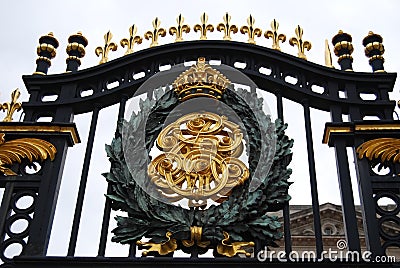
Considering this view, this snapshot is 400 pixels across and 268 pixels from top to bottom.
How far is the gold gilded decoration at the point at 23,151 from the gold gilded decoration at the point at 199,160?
1.19 metres

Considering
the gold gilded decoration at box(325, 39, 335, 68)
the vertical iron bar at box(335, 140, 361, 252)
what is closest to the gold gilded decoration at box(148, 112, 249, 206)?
the vertical iron bar at box(335, 140, 361, 252)

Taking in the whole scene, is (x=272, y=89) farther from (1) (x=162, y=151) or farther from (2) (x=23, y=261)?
(2) (x=23, y=261)

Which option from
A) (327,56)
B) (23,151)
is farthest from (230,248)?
(327,56)

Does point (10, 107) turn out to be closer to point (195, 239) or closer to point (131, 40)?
point (131, 40)

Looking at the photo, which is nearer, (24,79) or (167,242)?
(167,242)

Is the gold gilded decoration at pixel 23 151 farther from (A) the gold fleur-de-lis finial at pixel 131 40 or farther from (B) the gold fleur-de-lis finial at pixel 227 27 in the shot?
(B) the gold fleur-de-lis finial at pixel 227 27

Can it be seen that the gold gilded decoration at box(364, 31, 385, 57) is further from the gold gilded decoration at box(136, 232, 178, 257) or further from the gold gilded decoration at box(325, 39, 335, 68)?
the gold gilded decoration at box(136, 232, 178, 257)

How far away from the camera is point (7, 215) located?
→ 23.4ft

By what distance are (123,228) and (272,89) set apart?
255 centimetres

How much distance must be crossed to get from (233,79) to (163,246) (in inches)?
96.8

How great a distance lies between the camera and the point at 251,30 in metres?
8.48

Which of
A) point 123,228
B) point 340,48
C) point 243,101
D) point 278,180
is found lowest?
point 123,228

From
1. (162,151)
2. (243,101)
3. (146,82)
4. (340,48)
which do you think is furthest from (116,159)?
(340,48)

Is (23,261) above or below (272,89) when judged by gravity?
below
